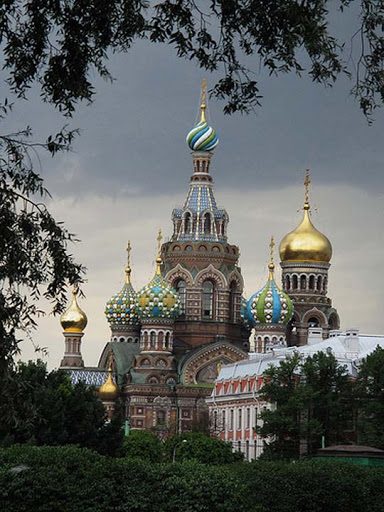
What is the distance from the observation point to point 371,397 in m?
63.3

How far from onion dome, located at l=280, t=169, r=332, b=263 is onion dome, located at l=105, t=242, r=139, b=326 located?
31.6ft

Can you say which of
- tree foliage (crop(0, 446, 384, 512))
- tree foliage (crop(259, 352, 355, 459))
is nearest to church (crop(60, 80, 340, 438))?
tree foliage (crop(259, 352, 355, 459))

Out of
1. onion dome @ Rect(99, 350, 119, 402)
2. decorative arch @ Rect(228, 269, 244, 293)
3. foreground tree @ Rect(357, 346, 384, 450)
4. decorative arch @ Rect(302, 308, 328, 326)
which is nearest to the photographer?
foreground tree @ Rect(357, 346, 384, 450)

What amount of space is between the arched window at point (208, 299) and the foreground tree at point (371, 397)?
26.1m

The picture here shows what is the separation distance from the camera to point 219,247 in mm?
90188

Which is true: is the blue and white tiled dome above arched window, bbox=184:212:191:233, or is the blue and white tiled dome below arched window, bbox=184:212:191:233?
Result: below

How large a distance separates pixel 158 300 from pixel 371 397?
26.1 meters

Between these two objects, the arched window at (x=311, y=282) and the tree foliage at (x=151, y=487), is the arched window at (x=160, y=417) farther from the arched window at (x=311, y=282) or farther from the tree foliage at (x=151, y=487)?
the tree foliage at (x=151, y=487)

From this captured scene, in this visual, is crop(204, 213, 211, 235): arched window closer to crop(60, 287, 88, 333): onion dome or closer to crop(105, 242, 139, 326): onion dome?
crop(105, 242, 139, 326): onion dome

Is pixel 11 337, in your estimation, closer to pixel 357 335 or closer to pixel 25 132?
pixel 25 132

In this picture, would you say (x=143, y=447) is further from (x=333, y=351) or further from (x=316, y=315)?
(x=316, y=315)

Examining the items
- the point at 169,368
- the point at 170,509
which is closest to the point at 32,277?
the point at 170,509

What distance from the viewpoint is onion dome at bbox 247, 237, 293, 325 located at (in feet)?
291

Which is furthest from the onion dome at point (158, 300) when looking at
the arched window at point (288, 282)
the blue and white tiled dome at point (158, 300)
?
the arched window at point (288, 282)
